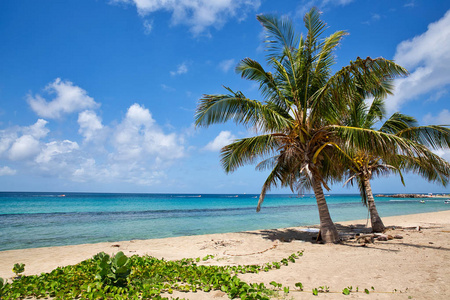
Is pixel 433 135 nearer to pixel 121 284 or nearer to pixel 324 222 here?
pixel 324 222

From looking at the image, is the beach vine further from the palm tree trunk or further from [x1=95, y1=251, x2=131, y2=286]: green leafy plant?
the palm tree trunk

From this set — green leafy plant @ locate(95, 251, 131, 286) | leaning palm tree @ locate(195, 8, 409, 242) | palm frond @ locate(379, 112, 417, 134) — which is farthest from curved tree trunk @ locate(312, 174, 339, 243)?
green leafy plant @ locate(95, 251, 131, 286)

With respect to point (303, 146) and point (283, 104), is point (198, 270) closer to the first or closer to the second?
point (303, 146)

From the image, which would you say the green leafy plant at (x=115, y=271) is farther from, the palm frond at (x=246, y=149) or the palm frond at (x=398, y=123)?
the palm frond at (x=398, y=123)

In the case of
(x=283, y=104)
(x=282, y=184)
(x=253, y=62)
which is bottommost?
(x=282, y=184)

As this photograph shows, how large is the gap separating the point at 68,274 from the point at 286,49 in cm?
862

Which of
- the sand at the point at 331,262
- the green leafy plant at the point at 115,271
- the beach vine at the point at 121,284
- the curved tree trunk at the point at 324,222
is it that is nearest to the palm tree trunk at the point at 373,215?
the sand at the point at 331,262

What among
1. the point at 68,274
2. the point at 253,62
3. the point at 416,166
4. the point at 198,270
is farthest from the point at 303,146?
the point at 68,274

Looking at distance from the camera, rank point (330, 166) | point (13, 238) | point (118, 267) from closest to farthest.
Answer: point (118, 267) < point (330, 166) < point (13, 238)

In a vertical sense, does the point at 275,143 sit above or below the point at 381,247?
above

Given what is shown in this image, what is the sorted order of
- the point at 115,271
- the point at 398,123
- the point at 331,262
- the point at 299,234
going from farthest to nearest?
the point at 299,234 → the point at 398,123 → the point at 331,262 → the point at 115,271

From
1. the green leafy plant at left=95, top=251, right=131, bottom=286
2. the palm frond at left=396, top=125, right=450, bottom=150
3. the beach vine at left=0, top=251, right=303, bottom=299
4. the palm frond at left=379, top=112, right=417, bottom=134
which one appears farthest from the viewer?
the palm frond at left=379, top=112, right=417, bottom=134

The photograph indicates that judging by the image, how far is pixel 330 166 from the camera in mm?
9664

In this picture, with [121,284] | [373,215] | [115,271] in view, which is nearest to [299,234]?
A: [373,215]
